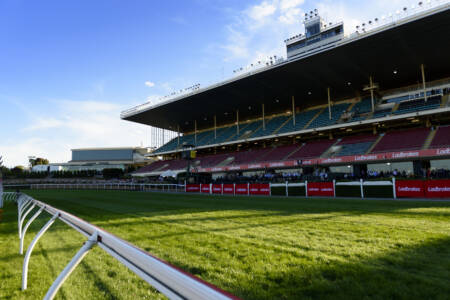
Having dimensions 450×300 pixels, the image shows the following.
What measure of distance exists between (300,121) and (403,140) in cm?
1427

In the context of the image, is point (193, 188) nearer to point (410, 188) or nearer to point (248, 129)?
point (410, 188)

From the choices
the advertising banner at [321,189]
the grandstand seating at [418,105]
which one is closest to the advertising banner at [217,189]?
the advertising banner at [321,189]

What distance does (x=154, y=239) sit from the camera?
5359 millimetres

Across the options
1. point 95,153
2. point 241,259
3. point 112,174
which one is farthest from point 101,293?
point 95,153

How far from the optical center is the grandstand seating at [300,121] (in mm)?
37269

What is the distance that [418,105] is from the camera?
28.6 metres

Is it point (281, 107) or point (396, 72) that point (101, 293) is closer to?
point (396, 72)

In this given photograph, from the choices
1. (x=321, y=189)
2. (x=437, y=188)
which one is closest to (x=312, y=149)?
(x=321, y=189)

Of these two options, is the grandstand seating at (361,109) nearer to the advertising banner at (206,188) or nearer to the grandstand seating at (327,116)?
the grandstand seating at (327,116)

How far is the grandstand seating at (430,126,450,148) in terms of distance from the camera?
23562mm

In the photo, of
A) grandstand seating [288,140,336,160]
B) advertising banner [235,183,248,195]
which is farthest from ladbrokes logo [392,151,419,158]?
advertising banner [235,183,248,195]

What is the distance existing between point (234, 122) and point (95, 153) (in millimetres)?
60779

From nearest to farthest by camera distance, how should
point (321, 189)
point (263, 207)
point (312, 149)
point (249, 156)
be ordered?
1. point (263, 207)
2. point (321, 189)
3. point (312, 149)
4. point (249, 156)

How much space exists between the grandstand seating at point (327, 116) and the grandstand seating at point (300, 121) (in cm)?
134
